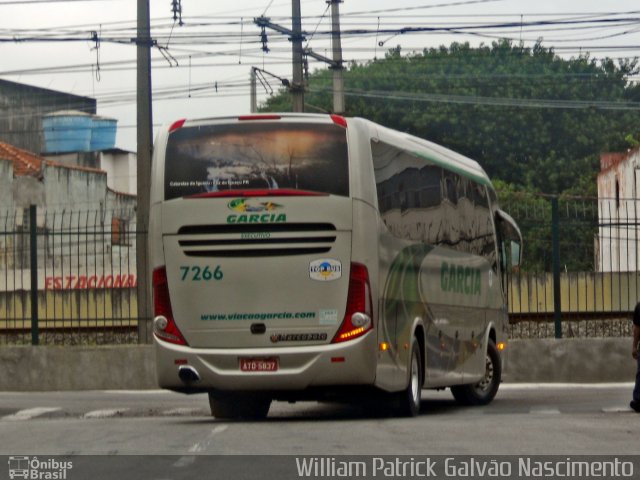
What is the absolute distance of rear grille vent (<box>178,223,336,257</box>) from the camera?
14352mm

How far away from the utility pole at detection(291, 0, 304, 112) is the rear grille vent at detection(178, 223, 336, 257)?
16.9 m

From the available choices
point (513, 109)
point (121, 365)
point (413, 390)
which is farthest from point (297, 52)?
point (513, 109)


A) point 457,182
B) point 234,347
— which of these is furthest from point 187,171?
point 457,182

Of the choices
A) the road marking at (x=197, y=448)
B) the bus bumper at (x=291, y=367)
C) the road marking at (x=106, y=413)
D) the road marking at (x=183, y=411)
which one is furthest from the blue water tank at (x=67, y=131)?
the road marking at (x=197, y=448)

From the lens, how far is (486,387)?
19453 millimetres

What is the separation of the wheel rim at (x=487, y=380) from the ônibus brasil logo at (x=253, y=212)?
18.9ft

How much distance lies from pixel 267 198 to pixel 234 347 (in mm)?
1531

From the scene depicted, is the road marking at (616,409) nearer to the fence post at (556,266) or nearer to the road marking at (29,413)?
the fence post at (556,266)
